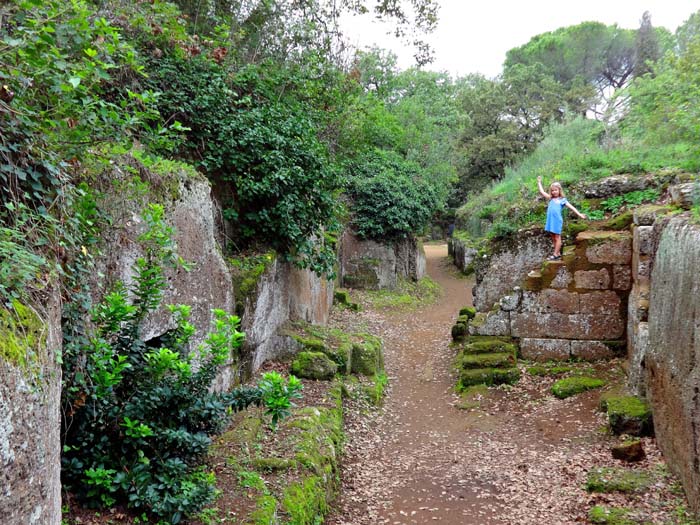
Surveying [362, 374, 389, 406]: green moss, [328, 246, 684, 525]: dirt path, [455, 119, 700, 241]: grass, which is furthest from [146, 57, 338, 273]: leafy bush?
[455, 119, 700, 241]: grass

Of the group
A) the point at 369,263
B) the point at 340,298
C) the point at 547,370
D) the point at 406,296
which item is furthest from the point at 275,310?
the point at 406,296

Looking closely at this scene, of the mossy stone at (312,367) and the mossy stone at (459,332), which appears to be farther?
the mossy stone at (459,332)

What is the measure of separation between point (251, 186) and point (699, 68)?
28.6 ft

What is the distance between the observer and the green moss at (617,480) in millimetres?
4965

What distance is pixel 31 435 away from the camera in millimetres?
2018

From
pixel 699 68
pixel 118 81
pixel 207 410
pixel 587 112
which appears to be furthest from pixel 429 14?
pixel 587 112

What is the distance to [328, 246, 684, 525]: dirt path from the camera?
16.8 feet

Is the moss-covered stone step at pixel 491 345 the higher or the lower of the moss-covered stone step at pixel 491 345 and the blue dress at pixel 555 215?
the lower

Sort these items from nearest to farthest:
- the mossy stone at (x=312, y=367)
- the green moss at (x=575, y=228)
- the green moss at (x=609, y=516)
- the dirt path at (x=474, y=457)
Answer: the green moss at (x=609, y=516) → the dirt path at (x=474, y=457) → the mossy stone at (x=312, y=367) → the green moss at (x=575, y=228)

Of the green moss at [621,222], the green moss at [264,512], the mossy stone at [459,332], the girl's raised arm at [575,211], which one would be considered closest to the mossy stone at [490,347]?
the mossy stone at [459,332]

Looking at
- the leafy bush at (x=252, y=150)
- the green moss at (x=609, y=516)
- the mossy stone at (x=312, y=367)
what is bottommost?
the green moss at (x=609, y=516)

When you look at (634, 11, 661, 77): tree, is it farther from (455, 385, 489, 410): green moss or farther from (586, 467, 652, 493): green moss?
(586, 467, 652, 493): green moss

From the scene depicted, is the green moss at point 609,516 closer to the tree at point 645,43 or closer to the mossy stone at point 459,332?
the mossy stone at point 459,332

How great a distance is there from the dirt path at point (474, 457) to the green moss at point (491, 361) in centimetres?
45
